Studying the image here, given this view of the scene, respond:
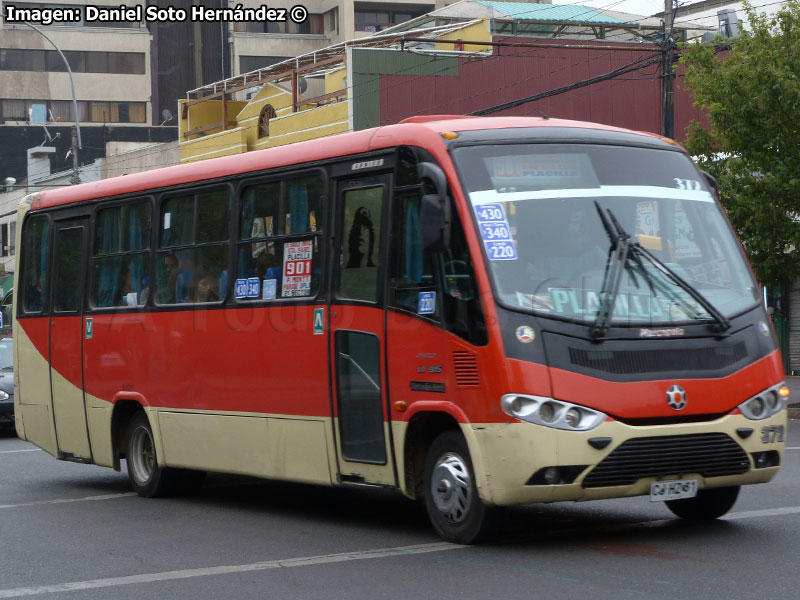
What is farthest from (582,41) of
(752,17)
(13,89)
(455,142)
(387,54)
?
(13,89)

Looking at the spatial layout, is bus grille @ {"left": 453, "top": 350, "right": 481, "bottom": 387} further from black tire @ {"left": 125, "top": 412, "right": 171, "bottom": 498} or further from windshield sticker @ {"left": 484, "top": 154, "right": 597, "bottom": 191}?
black tire @ {"left": 125, "top": 412, "right": 171, "bottom": 498}

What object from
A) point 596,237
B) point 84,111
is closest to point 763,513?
point 596,237

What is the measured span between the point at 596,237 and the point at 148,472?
19.5 ft

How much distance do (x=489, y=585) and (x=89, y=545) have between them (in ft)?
11.7

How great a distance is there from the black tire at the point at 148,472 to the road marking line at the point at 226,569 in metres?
4.23

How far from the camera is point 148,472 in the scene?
13.2 m

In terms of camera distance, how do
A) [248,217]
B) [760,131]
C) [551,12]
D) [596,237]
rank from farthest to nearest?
[551,12] → [760,131] → [248,217] → [596,237]

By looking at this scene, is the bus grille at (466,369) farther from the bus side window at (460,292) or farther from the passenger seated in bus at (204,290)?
the passenger seated in bus at (204,290)

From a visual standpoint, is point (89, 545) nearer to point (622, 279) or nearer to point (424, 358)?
point (424, 358)

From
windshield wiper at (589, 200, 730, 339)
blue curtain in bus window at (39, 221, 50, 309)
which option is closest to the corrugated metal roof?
blue curtain in bus window at (39, 221, 50, 309)

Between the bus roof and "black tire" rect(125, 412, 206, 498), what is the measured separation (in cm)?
227

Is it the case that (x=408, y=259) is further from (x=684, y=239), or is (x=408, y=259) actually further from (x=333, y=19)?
(x=333, y=19)

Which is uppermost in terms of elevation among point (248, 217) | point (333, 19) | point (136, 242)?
point (333, 19)

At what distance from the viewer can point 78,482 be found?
15.0 metres
